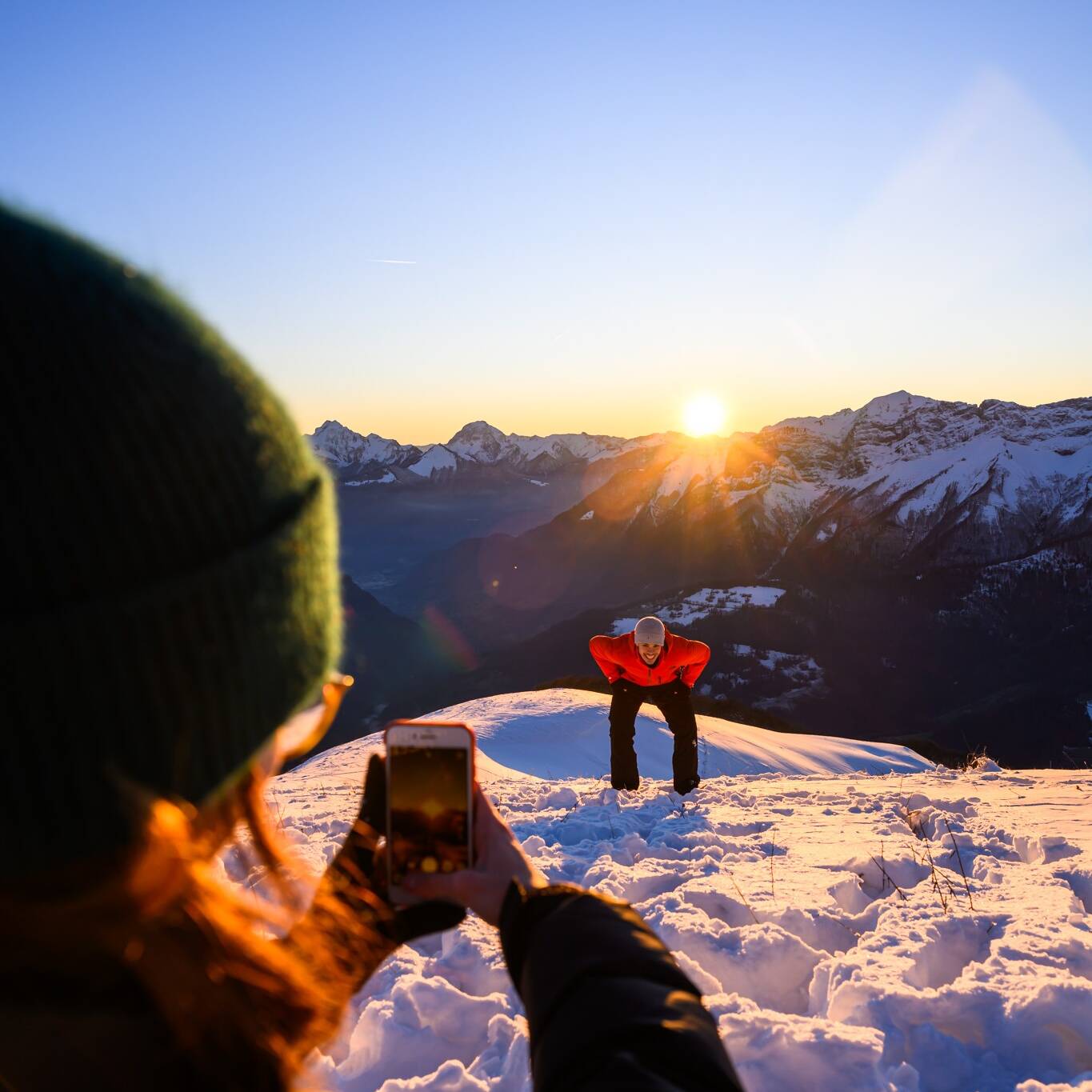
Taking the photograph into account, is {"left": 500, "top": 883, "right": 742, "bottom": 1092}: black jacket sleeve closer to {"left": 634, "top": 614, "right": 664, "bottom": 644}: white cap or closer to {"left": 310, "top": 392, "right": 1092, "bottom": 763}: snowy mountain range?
{"left": 634, "top": 614, "right": 664, "bottom": 644}: white cap

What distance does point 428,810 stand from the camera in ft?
4.94

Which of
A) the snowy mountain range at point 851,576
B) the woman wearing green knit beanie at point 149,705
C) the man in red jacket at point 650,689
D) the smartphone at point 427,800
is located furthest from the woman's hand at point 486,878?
the snowy mountain range at point 851,576

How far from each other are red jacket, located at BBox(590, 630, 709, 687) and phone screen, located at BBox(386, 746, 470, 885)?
5.09 metres

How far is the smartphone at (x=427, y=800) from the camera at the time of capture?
1451 mm

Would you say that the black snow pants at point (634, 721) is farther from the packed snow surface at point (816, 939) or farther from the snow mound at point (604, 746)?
the snow mound at point (604, 746)

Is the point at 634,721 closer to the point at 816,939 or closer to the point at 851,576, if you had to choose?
the point at 816,939

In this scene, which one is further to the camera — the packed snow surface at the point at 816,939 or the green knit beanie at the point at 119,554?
the packed snow surface at the point at 816,939

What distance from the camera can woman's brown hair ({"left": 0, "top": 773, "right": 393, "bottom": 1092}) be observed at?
0.69 meters

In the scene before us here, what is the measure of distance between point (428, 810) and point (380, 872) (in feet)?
0.49

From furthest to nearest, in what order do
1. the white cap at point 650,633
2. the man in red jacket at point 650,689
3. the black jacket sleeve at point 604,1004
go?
the man in red jacket at point 650,689, the white cap at point 650,633, the black jacket sleeve at point 604,1004

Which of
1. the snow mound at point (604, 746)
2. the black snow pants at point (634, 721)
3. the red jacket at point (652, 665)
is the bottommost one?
the snow mound at point (604, 746)

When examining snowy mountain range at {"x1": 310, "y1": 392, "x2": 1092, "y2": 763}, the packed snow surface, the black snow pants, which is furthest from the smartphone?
snowy mountain range at {"x1": 310, "y1": 392, "x2": 1092, "y2": 763}

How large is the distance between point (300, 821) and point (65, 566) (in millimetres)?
4656

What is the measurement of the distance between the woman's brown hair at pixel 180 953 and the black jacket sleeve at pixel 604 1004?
31 cm
